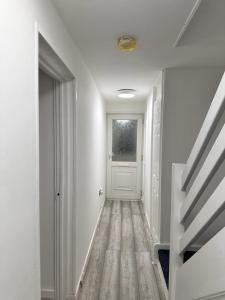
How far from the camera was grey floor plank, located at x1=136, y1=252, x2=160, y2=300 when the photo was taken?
222cm

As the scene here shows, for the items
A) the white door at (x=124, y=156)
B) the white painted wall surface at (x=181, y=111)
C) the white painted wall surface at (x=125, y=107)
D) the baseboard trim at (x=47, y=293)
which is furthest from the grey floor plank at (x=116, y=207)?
the baseboard trim at (x=47, y=293)

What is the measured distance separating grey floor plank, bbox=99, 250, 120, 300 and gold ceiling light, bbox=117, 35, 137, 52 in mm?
2256

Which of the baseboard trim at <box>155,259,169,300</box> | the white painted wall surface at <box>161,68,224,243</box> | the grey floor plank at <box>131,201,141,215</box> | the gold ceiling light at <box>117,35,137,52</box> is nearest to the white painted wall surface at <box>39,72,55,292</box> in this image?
the gold ceiling light at <box>117,35,137,52</box>

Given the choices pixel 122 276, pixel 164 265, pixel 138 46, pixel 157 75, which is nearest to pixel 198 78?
pixel 157 75

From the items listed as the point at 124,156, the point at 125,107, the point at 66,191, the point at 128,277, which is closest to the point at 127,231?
the point at 128,277

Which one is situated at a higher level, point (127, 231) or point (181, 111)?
point (181, 111)

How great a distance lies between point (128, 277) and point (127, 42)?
232 cm

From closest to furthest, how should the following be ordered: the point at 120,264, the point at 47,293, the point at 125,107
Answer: the point at 47,293 → the point at 120,264 → the point at 125,107

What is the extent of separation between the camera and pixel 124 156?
5406 millimetres

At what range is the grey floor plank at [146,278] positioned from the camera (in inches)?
87.3

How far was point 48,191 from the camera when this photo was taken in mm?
2062

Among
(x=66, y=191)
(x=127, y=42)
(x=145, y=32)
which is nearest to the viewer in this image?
(x=145, y=32)

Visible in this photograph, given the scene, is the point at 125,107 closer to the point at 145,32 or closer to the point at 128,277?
the point at 145,32

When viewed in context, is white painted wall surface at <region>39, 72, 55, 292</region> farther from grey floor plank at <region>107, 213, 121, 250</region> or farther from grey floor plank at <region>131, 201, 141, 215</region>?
grey floor plank at <region>131, 201, 141, 215</region>
